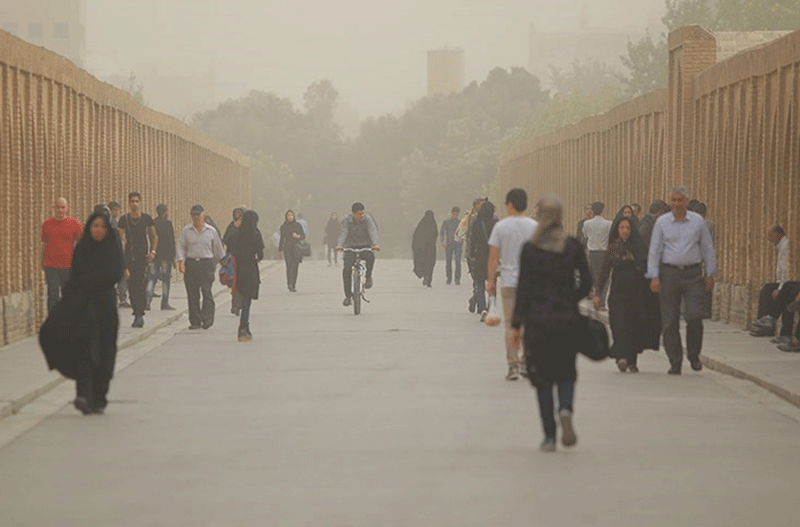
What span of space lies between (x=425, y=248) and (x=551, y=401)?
1393 inches

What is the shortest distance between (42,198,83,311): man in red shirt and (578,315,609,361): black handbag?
12.1 meters

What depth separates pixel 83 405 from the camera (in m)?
16.1

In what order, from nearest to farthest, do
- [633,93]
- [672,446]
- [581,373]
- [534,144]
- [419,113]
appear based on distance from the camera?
[672,446] → [581,373] → [534,144] → [633,93] → [419,113]

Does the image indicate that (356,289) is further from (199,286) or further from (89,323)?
(89,323)

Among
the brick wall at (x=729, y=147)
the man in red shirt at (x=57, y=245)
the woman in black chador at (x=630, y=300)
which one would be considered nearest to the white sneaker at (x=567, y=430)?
the woman in black chador at (x=630, y=300)

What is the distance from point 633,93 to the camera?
12300cm

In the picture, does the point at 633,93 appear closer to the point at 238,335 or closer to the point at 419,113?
the point at 419,113

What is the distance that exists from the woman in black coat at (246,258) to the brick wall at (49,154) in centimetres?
275

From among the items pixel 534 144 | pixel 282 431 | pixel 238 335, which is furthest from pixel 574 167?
pixel 282 431

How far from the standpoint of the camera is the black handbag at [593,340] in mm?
13258

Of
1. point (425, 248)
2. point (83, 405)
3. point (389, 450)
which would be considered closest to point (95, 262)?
point (83, 405)

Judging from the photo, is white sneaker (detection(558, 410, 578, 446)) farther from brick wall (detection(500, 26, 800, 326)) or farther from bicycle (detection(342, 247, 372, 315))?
bicycle (detection(342, 247, 372, 315))

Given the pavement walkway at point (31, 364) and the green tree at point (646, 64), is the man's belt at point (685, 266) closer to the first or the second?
the pavement walkway at point (31, 364)

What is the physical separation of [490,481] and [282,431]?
3225mm
